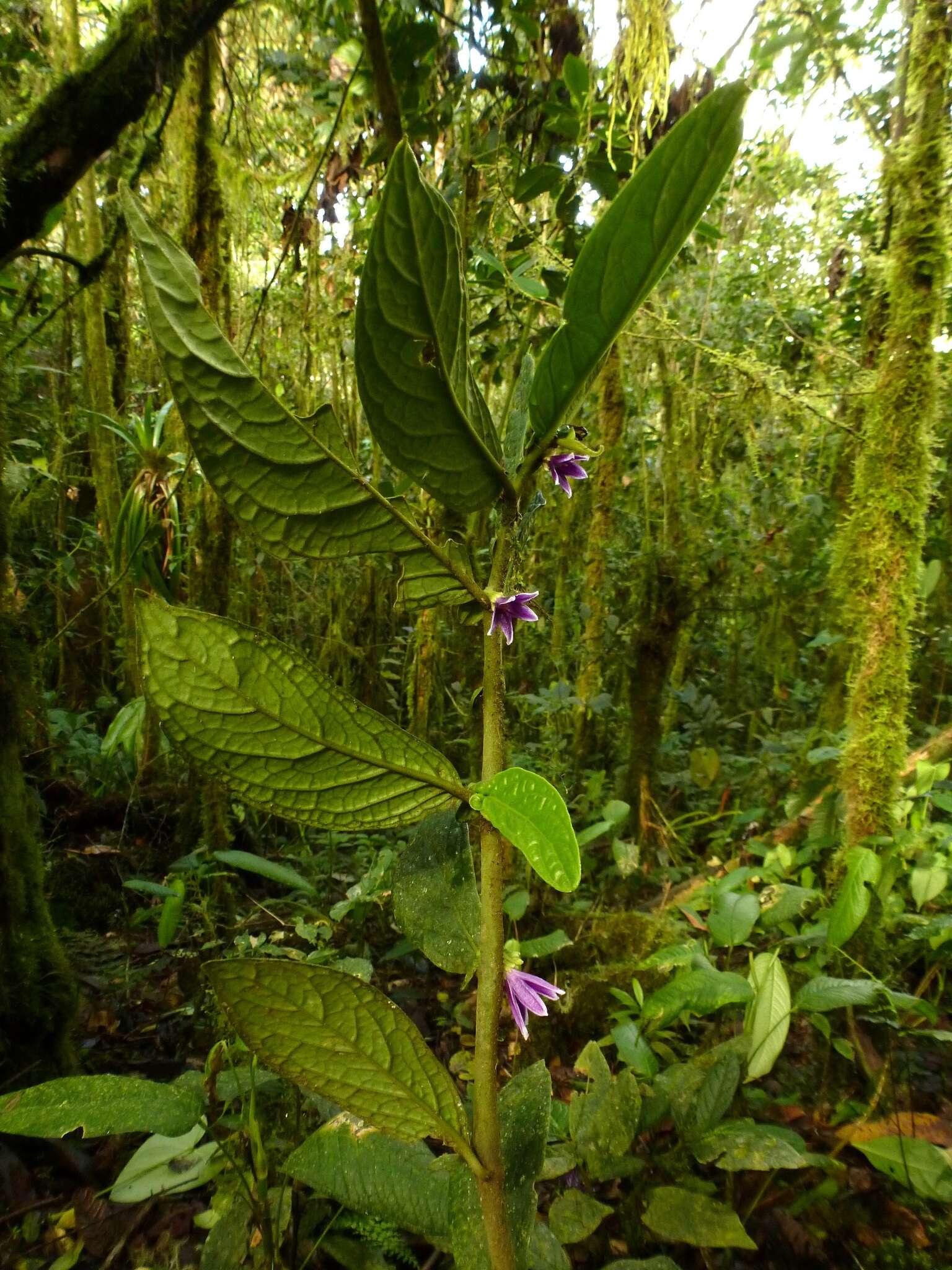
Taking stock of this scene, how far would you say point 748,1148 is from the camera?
90 cm

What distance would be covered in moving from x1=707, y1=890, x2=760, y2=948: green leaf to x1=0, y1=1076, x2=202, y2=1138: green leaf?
0.85m

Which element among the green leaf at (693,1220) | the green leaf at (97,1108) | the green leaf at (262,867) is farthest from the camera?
the green leaf at (262,867)

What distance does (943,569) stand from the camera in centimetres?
293

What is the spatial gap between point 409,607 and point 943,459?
3.19 m

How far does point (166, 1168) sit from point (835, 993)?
0.94m

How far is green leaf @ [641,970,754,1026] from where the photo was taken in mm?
1073

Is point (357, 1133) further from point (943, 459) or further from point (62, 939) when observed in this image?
point (943, 459)

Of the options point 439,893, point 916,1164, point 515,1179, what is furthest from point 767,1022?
point 439,893

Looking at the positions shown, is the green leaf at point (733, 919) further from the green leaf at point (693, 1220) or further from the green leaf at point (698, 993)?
the green leaf at point (693, 1220)

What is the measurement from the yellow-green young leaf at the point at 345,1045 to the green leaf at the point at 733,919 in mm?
875

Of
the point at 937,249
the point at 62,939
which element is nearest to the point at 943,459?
the point at 937,249

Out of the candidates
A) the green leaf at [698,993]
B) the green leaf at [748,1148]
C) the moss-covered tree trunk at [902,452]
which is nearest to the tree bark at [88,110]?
the moss-covered tree trunk at [902,452]

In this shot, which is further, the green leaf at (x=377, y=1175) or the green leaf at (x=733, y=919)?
the green leaf at (x=733, y=919)

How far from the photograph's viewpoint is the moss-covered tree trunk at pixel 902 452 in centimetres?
164
